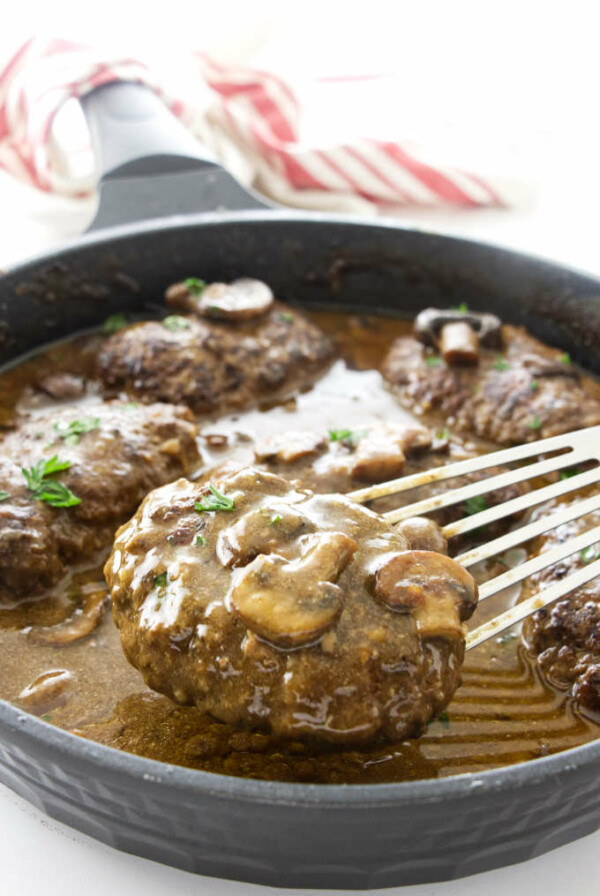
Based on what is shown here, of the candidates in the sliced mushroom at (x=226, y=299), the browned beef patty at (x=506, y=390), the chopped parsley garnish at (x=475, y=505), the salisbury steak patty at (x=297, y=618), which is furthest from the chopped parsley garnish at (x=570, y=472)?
the sliced mushroom at (x=226, y=299)

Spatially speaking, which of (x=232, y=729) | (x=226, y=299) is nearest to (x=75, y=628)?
(x=232, y=729)

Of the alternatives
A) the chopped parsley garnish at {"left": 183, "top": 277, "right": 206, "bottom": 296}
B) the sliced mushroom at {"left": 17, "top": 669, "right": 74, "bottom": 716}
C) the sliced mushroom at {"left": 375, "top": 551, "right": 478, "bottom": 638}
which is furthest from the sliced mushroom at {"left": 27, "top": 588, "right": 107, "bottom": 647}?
the chopped parsley garnish at {"left": 183, "top": 277, "right": 206, "bottom": 296}

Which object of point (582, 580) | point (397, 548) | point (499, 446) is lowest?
point (499, 446)

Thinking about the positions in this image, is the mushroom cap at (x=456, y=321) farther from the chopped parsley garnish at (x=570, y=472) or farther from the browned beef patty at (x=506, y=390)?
the chopped parsley garnish at (x=570, y=472)

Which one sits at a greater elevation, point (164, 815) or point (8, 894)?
point (164, 815)

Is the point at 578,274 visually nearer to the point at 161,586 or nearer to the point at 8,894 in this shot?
the point at 161,586

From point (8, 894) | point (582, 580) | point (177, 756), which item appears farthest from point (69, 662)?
point (582, 580)

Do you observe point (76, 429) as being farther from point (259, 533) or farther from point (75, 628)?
point (259, 533)
